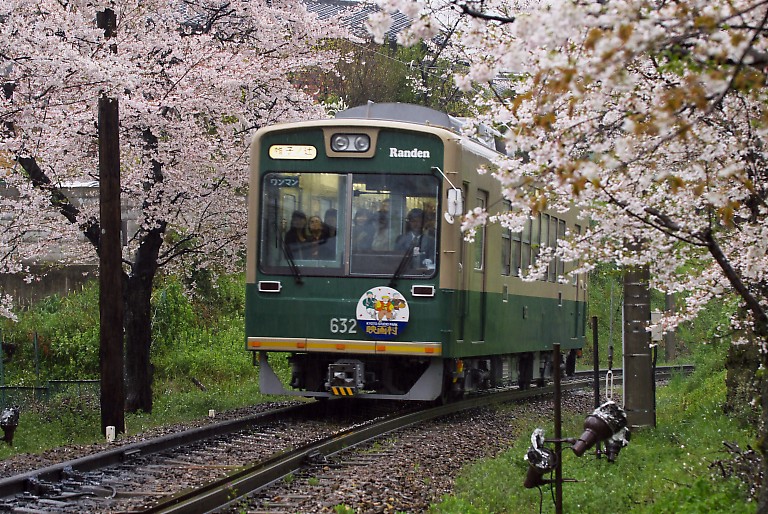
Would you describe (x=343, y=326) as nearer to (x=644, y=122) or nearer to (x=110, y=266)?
(x=110, y=266)

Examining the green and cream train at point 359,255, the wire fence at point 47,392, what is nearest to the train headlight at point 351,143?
the green and cream train at point 359,255

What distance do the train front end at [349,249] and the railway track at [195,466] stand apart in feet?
2.60

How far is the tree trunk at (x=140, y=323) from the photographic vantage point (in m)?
15.0

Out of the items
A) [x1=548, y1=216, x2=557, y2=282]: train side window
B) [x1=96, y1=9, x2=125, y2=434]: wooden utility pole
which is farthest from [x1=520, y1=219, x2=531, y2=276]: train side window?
[x1=96, y1=9, x2=125, y2=434]: wooden utility pole

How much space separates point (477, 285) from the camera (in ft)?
42.6

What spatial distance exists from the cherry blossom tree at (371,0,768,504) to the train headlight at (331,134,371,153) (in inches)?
158

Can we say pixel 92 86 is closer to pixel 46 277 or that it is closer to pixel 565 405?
pixel 565 405

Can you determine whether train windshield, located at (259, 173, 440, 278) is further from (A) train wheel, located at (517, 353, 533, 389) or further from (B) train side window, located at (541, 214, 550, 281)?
(A) train wheel, located at (517, 353, 533, 389)

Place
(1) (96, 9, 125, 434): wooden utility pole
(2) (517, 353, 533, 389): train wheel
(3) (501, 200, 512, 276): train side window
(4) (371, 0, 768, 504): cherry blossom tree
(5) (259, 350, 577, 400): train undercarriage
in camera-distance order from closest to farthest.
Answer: (4) (371, 0, 768, 504): cherry blossom tree
(5) (259, 350, 577, 400): train undercarriage
(1) (96, 9, 125, 434): wooden utility pole
(3) (501, 200, 512, 276): train side window
(2) (517, 353, 533, 389): train wheel

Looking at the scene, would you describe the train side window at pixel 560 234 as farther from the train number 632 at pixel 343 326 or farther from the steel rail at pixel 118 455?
the steel rail at pixel 118 455

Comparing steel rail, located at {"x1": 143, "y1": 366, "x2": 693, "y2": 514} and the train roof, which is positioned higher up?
the train roof

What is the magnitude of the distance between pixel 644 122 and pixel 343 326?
752 cm

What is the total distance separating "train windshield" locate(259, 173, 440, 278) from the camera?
11.8 metres

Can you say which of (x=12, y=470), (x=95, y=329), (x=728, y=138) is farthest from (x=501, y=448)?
(x=95, y=329)
